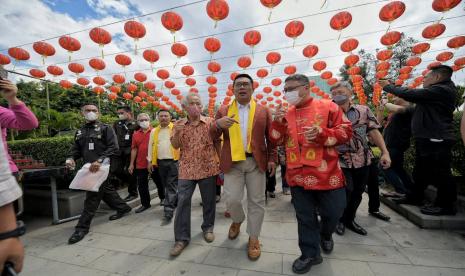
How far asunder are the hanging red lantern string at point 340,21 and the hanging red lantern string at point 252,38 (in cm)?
236

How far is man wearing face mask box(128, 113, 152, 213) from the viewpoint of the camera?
4.27 meters

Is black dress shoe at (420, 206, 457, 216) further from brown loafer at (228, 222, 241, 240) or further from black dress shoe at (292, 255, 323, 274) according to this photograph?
brown loafer at (228, 222, 241, 240)

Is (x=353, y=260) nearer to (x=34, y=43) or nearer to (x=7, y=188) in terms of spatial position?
(x=7, y=188)

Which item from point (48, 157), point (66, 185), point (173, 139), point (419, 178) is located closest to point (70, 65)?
point (48, 157)

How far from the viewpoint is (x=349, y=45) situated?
8.97 meters

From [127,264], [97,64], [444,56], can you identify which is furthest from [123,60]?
[444,56]

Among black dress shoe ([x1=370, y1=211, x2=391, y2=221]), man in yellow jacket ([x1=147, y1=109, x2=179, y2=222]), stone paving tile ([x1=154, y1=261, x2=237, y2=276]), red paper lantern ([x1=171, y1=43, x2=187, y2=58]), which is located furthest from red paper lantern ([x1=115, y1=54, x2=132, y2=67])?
black dress shoe ([x1=370, y1=211, x2=391, y2=221])

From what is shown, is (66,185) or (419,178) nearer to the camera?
(419,178)

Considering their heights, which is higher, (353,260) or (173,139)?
(173,139)

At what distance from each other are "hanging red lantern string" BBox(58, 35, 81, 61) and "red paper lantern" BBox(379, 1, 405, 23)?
385 inches

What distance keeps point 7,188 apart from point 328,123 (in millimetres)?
2284

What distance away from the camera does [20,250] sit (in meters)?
1.00

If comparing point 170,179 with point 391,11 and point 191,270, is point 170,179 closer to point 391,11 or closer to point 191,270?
point 191,270

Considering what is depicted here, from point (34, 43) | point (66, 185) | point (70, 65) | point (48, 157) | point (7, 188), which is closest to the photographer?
point (7, 188)
